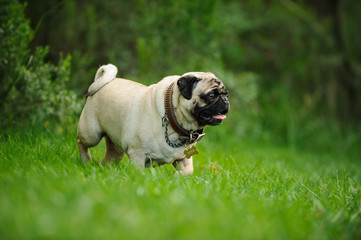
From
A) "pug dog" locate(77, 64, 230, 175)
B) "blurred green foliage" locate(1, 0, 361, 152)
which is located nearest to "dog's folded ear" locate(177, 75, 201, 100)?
"pug dog" locate(77, 64, 230, 175)

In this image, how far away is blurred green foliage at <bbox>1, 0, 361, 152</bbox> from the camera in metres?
6.62

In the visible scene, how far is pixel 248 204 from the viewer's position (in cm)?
238

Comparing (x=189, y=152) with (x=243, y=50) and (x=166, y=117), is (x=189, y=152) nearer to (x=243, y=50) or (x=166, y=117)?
(x=166, y=117)

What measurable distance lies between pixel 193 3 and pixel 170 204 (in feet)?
18.1

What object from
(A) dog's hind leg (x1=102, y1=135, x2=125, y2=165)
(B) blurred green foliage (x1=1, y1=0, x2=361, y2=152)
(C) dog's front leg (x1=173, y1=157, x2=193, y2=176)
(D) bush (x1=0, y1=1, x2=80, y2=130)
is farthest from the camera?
(B) blurred green foliage (x1=1, y1=0, x2=361, y2=152)

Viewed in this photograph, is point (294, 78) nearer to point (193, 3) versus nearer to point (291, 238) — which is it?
point (193, 3)

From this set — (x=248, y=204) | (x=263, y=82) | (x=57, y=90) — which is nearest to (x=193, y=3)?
(x=57, y=90)

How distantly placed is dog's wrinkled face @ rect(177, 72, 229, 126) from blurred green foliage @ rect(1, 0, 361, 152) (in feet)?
6.76

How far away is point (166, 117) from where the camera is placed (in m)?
3.21

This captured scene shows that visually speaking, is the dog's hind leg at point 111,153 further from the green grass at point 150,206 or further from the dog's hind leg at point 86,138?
the green grass at point 150,206

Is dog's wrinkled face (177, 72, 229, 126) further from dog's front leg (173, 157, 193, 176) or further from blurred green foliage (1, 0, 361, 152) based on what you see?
blurred green foliage (1, 0, 361, 152)

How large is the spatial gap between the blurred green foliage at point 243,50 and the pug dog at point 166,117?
4.75ft

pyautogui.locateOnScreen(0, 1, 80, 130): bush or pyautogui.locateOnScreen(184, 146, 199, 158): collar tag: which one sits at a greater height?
pyautogui.locateOnScreen(0, 1, 80, 130): bush

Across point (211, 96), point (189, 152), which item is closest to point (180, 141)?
point (189, 152)
